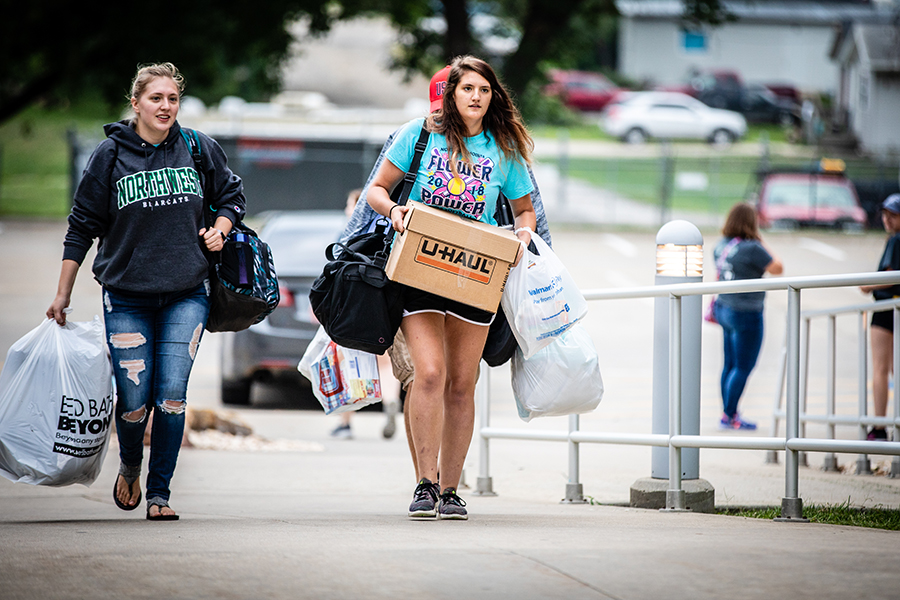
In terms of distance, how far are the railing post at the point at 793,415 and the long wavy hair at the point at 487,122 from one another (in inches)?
49.3

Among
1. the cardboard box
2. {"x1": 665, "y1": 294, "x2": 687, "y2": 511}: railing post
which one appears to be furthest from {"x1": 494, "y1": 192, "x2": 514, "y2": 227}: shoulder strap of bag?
{"x1": 665, "y1": 294, "x2": 687, "y2": 511}: railing post

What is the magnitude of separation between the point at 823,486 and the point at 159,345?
346cm

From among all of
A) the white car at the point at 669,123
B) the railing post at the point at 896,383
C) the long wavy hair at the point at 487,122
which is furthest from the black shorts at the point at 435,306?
the white car at the point at 669,123

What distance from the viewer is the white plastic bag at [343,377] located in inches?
190

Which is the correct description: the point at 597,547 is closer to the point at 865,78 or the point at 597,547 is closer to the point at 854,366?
the point at 854,366

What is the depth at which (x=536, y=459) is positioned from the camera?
754 cm

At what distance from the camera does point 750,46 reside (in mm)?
53781

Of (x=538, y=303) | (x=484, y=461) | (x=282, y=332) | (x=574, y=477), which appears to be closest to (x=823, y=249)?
(x=282, y=332)

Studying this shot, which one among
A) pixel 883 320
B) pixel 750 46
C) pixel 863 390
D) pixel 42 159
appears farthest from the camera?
pixel 750 46

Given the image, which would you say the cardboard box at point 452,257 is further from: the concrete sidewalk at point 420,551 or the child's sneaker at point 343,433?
the child's sneaker at point 343,433

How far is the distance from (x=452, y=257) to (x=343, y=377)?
0.86 meters

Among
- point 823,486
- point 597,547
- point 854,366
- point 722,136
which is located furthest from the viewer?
point 722,136

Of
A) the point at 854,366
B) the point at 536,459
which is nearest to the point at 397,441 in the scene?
the point at 536,459

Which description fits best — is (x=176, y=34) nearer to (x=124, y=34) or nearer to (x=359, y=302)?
(x=124, y=34)
